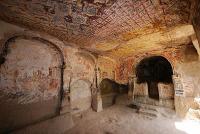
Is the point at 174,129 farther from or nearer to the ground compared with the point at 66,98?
nearer to the ground

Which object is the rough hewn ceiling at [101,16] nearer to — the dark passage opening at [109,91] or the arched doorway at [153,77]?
the arched doorway at [153,77]

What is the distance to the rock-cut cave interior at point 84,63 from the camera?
2.85 meters

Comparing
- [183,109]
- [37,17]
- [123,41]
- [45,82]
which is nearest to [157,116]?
[183,109]

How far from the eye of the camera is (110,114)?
5.76 meters

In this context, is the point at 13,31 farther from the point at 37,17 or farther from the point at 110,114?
the point at 110,114

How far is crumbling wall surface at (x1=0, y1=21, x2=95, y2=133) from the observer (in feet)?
12.4

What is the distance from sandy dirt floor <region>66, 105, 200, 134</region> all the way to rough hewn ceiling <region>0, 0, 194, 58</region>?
3370 millimetres

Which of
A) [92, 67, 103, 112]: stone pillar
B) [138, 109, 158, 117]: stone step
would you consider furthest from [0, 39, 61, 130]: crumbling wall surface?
[138, 109, 158, 117]: stone step

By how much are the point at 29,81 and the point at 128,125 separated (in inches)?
163

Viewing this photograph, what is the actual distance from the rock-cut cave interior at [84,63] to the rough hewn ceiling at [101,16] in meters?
0.02

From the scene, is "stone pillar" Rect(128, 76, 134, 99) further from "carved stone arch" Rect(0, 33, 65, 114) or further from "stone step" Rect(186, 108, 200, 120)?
"carved stone arch" Rect(0, 33, 65, 114)

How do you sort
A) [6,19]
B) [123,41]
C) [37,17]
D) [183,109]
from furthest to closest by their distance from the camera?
[183,109] → [123,41] → [6,19] → [37,17]

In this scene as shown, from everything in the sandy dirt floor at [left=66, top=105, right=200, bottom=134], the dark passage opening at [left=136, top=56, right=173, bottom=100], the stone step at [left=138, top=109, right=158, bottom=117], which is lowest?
the sandy dirt floor at [left=66, top=105, right=200, bottom=134]

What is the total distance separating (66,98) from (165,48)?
529 cm
